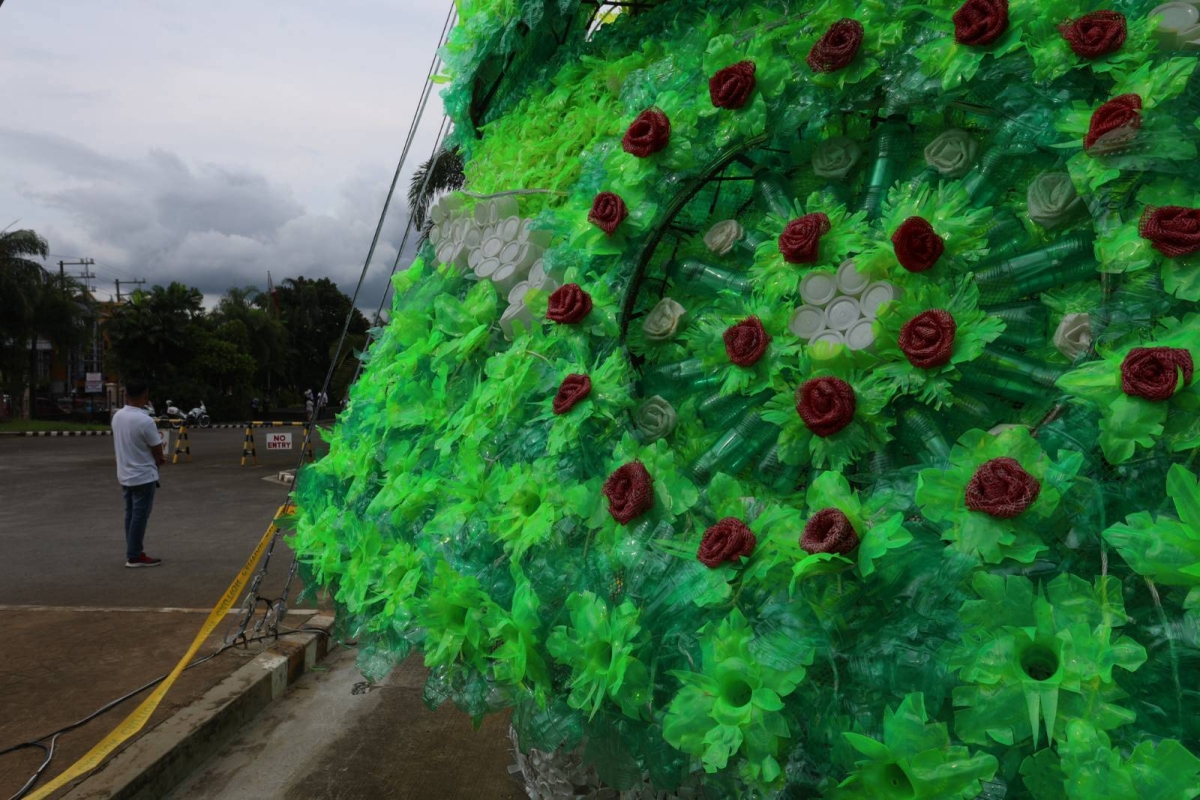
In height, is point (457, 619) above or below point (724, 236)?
below

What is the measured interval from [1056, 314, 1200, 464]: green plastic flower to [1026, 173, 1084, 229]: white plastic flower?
0.83 feet

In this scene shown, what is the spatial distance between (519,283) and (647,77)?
55 centimetres

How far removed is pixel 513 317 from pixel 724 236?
1.77 feet

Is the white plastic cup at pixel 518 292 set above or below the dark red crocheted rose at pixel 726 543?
above

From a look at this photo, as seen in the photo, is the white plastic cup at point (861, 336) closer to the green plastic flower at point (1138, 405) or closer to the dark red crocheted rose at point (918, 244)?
the dark red crocheted rose at point (918, 244)

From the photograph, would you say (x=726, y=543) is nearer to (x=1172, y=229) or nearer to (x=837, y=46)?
(x=1172, y=229)

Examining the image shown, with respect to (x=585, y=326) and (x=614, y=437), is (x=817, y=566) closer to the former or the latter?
(x=614, y=437)

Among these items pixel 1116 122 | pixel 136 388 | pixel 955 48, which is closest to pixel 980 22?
pixel 955 48

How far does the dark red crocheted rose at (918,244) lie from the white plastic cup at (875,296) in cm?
5

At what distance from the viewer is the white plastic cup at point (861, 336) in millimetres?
1434

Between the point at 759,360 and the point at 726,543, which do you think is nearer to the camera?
the point at 726,543

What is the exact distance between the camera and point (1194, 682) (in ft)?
3.46

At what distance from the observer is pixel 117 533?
8.26 metres

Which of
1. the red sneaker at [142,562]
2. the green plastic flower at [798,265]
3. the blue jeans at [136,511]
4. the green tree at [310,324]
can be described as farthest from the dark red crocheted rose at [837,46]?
the green tree at [310,324]
